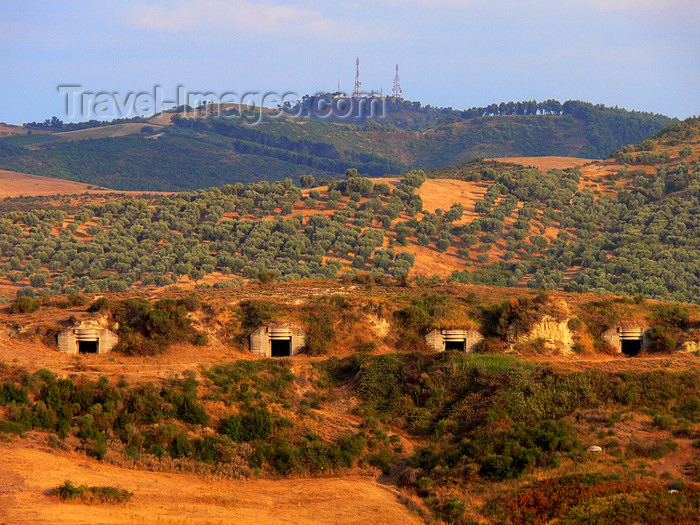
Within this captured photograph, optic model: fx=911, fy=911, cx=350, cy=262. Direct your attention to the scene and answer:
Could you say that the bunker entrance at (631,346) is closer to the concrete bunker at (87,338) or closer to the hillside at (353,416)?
the hillside at (353,416)

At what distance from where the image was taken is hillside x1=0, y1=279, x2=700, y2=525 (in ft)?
78.7

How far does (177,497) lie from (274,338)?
13441mm

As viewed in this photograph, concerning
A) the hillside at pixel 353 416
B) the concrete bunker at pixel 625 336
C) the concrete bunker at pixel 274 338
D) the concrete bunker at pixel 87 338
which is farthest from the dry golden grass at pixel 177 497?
the concrete bunker at pixel 625 336

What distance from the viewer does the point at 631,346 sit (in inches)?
1507

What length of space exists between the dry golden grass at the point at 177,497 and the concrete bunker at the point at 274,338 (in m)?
10.1

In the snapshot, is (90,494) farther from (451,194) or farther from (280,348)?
(451,194)

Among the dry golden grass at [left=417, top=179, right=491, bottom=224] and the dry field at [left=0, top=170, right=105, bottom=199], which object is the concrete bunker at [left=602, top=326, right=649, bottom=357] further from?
the dry field at [left=0, top=170, right=105, bottom=199]

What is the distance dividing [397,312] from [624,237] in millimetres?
60788

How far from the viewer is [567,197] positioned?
10500cm

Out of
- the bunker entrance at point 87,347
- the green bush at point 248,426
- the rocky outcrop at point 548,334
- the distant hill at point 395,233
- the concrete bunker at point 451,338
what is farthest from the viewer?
the distant hill at point 395,233

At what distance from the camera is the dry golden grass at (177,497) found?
21.9m

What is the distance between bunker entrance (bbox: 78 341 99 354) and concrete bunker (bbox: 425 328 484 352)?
44.0 feet

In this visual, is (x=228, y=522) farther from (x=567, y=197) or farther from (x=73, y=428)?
(x=567, y=197)

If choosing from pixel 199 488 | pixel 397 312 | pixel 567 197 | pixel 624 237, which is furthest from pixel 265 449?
pixel 567 197
